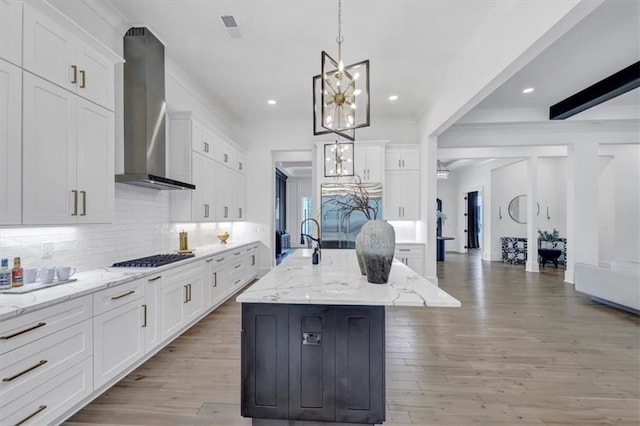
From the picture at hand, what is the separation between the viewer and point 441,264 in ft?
26.1

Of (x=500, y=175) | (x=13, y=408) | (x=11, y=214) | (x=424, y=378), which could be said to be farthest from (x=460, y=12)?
(x=500, y=175)

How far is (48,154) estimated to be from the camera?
193cm

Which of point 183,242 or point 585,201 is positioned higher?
point 585,201

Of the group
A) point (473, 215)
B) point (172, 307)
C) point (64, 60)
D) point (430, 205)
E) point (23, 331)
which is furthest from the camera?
point (473, 215)

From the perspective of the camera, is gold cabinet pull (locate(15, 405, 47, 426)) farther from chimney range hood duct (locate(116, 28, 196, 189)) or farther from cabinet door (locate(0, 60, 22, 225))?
chimney range hood duct (locate(116, 28, 196, 189))

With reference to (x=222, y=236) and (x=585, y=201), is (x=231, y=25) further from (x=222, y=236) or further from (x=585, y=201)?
(x=585, y=201)

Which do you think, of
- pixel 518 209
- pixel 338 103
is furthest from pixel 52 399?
pixel 518 209

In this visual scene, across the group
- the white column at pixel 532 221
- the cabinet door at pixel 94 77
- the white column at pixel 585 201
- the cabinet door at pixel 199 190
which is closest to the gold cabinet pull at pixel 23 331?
the cabinet door at pixel 94 77

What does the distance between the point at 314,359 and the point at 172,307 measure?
1929 mm

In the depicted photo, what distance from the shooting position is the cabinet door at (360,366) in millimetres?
1657

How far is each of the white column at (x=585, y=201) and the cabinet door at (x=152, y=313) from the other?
7.29 m

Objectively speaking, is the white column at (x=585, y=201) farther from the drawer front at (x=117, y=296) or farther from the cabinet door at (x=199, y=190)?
the drawer front at (x=117, y=296)

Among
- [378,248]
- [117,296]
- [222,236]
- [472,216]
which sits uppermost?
[472,216]

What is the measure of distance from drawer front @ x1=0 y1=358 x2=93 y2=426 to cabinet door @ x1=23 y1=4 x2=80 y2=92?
6.27ft
